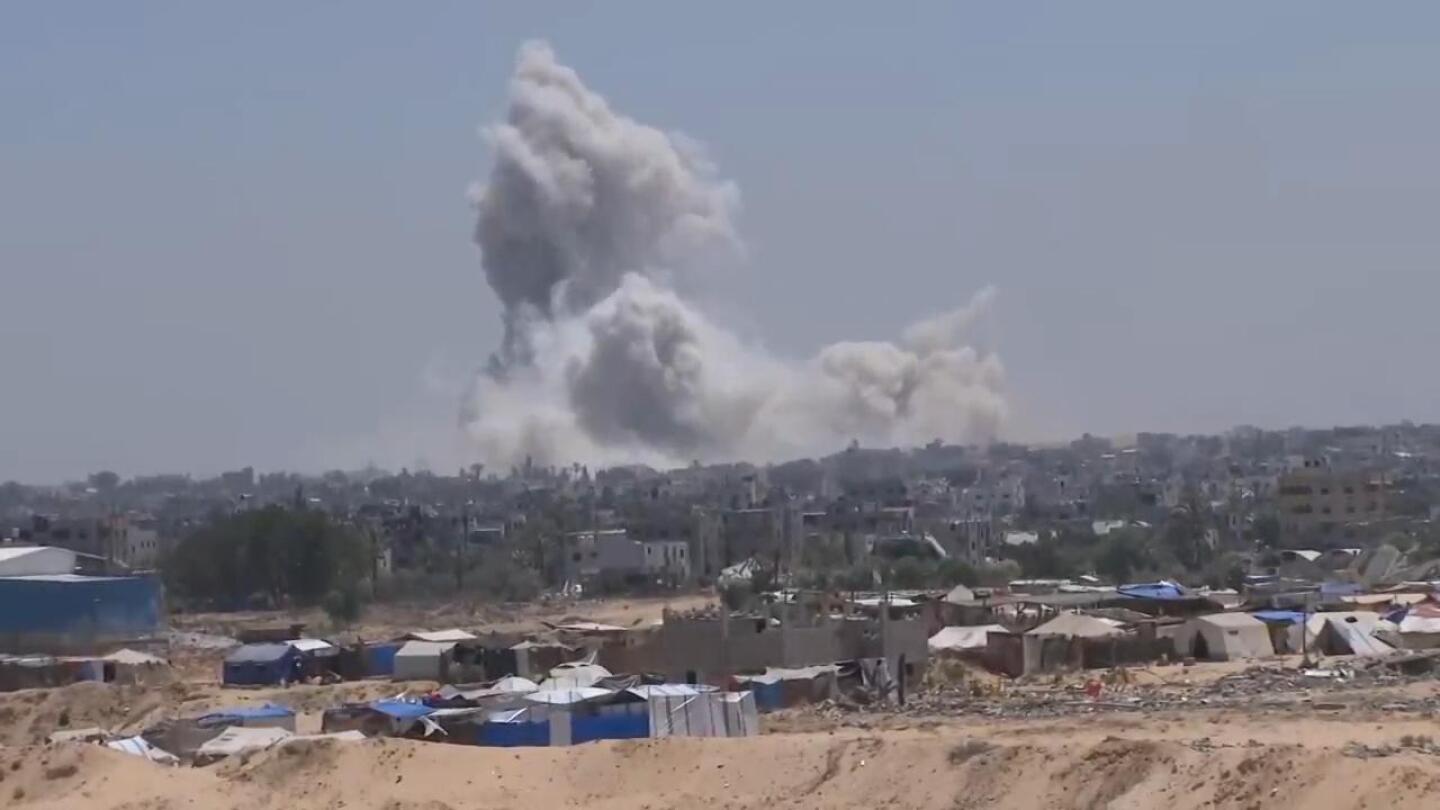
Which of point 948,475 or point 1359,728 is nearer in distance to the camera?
point 1359,728

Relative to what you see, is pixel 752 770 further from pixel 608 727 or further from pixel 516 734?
pixel 516 734

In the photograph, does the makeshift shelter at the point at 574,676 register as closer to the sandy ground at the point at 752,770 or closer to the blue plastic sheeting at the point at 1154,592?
the sandy ground at the point at 752,770

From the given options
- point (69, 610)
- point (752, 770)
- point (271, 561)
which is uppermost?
point (271, 561)

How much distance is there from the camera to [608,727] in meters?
25.7

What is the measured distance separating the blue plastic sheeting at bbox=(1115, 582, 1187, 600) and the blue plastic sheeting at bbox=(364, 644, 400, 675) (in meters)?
12.5

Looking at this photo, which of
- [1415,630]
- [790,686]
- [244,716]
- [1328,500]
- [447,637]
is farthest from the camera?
[1328,500]

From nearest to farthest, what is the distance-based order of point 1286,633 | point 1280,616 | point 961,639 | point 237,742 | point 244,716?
point 237,742, point 244,716, point 961,639, point 1286,633, point 1280,616

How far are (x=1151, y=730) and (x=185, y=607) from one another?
41.4 meters

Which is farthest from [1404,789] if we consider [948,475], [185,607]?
[948,475]

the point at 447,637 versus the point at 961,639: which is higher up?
the point at 447,637

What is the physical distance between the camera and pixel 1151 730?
23125 millimetres

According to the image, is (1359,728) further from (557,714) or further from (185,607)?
(185,607)

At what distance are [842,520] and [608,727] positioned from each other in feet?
200

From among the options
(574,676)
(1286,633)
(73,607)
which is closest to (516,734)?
(574,676)
